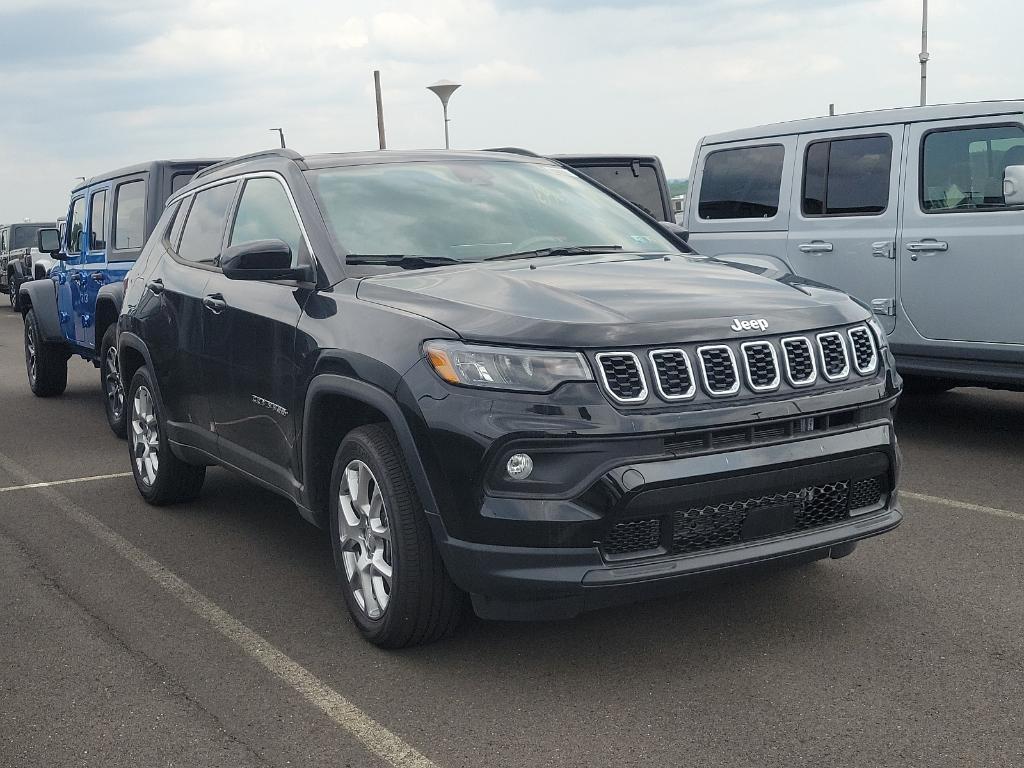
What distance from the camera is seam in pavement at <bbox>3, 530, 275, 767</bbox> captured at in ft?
11.9

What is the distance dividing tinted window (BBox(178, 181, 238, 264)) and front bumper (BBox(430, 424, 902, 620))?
2.53 metres

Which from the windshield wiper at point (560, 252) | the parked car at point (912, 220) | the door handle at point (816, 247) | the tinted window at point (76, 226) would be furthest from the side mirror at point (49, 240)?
the windshield wiper at point (560, 252)

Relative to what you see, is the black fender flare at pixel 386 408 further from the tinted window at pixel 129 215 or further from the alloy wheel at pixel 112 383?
the tinted window at pixel 129 215

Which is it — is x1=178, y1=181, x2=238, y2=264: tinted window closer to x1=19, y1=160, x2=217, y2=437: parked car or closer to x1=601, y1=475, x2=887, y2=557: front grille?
x1=19, y1=160, x2=217, y2=437: parked car

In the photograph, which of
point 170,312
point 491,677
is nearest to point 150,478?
point 170,312

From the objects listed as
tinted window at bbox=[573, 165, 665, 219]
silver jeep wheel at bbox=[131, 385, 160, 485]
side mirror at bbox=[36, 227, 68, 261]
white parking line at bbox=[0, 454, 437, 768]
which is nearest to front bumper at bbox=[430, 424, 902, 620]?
white parking line at bbox=[0, 454, 437, 768]

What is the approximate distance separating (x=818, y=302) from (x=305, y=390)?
186 cm

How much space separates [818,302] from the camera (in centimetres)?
420

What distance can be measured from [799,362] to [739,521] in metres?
0.55

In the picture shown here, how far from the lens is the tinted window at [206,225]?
5.82 m

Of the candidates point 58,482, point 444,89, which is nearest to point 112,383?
point 58,482

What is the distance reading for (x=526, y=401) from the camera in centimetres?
369

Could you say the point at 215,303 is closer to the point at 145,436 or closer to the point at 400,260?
the point at 400,260

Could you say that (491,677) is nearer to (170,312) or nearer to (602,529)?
(602,529)
